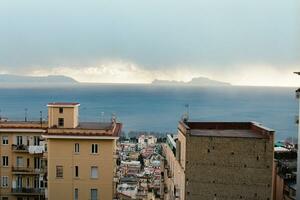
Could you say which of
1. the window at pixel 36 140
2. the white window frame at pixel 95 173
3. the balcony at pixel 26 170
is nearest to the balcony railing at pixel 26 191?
the balcony at pixel 26 170

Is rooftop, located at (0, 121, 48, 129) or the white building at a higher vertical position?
rooftop, located at (0, 121, 48, 129)

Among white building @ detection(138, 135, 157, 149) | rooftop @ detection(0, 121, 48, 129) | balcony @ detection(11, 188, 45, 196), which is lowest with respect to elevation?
white building @ detection(138, 135, 157, 149)

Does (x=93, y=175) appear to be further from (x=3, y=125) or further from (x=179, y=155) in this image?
(x=3, y=125)

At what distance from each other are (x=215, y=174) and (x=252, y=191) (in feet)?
4.07

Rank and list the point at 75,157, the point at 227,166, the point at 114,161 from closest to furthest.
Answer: the point at 227,166 → the point at 75,157 → the point at 114,161

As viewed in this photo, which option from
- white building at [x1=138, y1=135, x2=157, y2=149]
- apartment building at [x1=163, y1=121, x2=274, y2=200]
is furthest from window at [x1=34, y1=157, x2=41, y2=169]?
white building at [x1=138, y1=135, x2=157, y2=149]

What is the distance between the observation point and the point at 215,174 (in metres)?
14.7

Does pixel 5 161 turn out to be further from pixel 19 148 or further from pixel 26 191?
pixel 26 191

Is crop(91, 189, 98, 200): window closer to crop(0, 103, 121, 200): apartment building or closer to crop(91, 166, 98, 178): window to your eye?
crop(0, 103, 121, 200): apartment building

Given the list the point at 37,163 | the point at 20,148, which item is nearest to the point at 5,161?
the point at 20,148

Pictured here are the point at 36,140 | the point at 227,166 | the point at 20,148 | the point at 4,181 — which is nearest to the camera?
the point at 227,166

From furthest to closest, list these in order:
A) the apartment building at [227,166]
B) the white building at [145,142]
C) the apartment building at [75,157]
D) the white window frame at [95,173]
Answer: the white building at [145,142]
the white window frame at [95,173]
the apartment building at [75,157]
the apartment building at [227,166]

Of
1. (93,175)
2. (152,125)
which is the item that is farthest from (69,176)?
(152,125)

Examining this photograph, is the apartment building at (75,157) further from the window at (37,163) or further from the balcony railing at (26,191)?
the window at (37,163)
